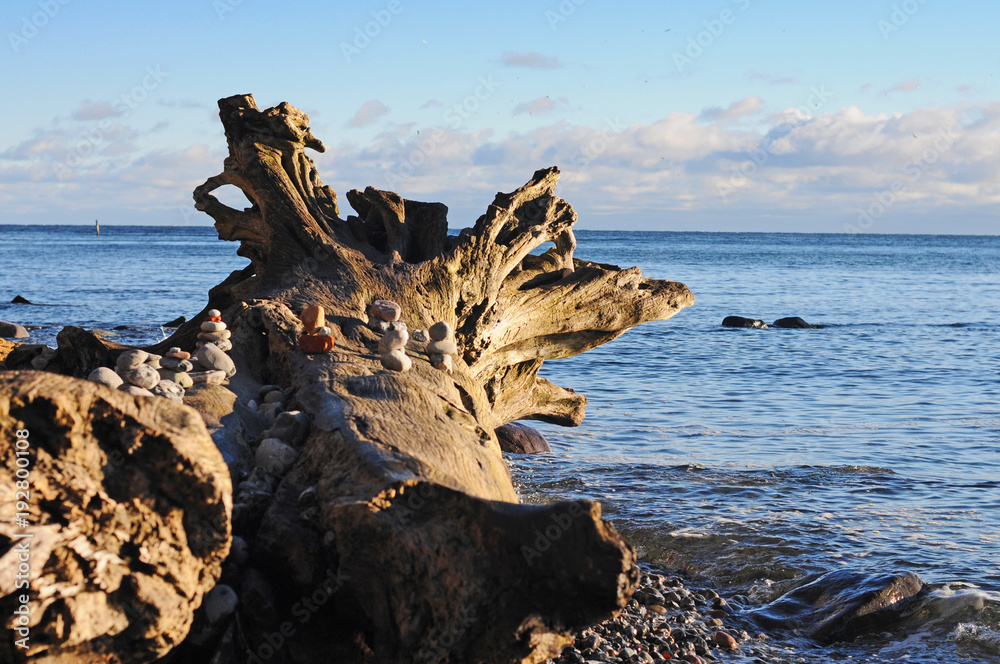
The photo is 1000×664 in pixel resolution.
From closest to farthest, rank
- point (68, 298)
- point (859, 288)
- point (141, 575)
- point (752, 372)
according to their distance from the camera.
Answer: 1. point (141, 575)
2. point (752, 372)
3. point (68, 298)
4. point (859, 288)

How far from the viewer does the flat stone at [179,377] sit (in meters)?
4.55

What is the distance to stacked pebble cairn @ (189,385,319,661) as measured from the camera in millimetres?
3088

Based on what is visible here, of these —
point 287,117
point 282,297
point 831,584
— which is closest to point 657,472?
point 831,584

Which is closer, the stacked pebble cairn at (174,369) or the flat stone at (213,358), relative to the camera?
the stacked pebble cairn at (174,369)

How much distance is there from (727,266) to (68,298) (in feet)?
125

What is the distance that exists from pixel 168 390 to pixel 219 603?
1602 millimetres

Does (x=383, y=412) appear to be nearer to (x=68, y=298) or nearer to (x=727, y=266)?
(x=68, y=298)

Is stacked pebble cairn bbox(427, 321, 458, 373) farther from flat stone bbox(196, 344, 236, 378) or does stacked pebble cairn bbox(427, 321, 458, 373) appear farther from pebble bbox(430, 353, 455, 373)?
flat stone bbox(196, 344, 236, 378)

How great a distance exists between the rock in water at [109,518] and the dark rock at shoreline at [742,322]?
20.4 m

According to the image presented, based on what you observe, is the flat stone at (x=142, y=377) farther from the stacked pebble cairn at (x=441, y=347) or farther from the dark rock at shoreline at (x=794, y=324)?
the dark rock at shoreline at (x=794, y=324)

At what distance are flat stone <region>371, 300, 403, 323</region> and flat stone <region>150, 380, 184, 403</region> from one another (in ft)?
5.52

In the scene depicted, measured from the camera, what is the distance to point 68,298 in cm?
2700
